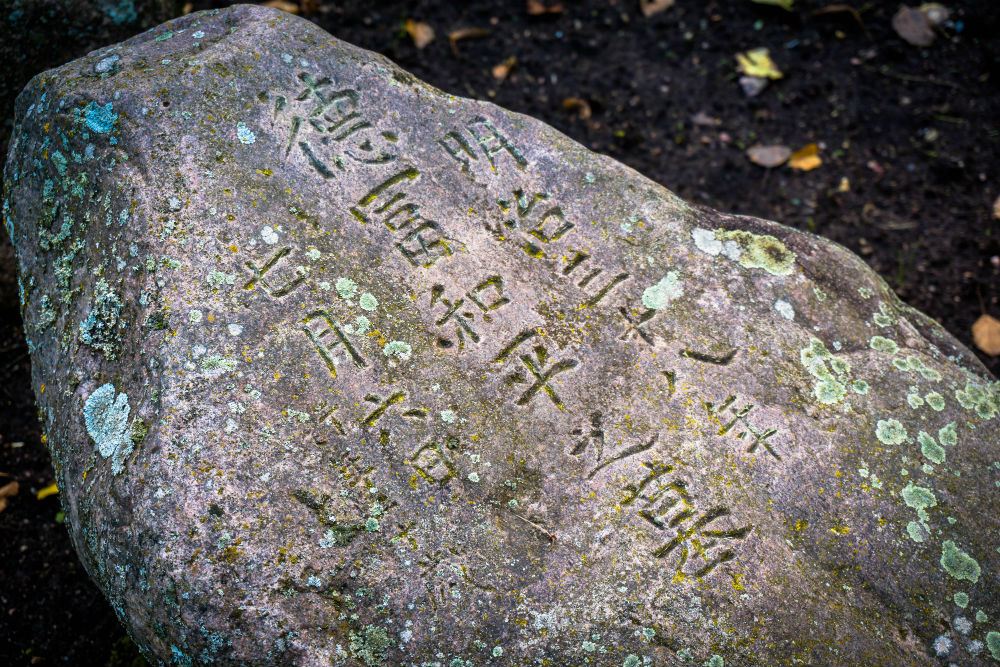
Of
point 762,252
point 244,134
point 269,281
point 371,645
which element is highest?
point 244,134

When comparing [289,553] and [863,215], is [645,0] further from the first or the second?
[289,553]

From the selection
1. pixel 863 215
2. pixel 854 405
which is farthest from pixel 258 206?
pixel 863 215

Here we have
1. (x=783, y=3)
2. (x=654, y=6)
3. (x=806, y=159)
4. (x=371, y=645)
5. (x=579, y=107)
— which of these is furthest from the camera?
(x=654, y=6)

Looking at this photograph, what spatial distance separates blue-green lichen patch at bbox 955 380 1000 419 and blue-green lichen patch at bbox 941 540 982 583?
0.44 m

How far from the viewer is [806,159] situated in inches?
152

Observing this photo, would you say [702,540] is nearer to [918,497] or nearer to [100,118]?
[918,497]

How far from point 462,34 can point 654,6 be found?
1.15 meters

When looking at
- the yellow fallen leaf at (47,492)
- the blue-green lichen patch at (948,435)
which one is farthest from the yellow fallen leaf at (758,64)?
the yellow fallen leaf at (47,492)

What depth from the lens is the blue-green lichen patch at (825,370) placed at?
2135mm

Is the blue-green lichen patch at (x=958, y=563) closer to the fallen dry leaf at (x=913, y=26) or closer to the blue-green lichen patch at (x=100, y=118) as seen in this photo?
the blue-green lichen patch at (x=100, y=118)

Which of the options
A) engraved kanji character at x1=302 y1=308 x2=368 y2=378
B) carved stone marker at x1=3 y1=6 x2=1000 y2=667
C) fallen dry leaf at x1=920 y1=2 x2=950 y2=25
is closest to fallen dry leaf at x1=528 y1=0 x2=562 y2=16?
fallen dry leaf at x1=920 y1=2 x2=950 y2=25

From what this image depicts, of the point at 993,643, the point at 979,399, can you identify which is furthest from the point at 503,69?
the point at 993,643

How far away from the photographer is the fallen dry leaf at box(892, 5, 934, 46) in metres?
4.01

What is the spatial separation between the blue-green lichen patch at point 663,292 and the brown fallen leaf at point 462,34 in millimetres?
2511
